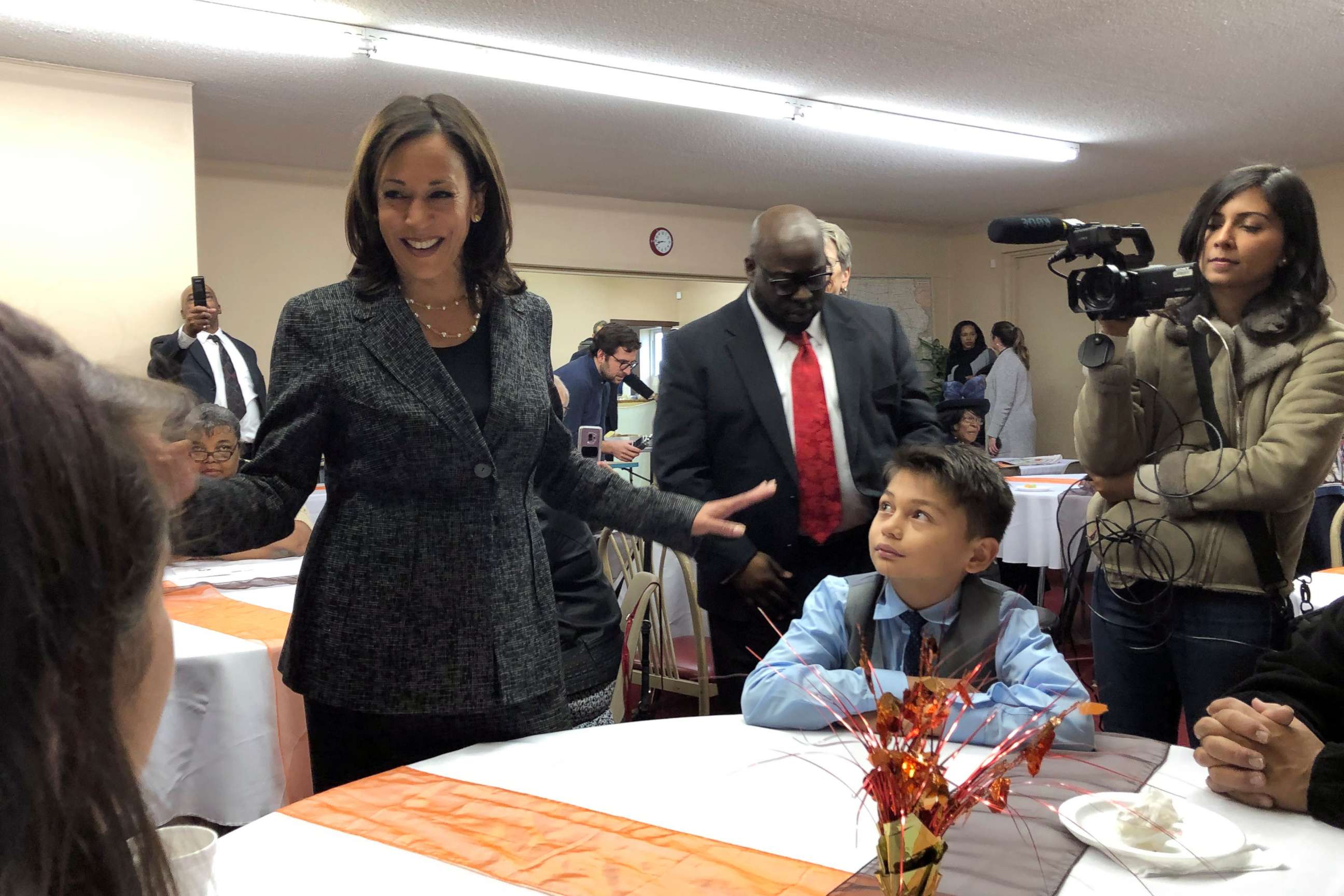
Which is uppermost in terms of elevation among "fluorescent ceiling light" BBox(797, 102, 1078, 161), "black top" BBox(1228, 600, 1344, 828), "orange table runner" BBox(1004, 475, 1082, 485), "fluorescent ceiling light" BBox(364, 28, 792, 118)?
"fluorescent ceiling light" BBox(797, 102, 1078, 161)

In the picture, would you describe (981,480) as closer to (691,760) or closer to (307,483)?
(691,760)

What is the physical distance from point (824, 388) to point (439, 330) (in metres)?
1.03

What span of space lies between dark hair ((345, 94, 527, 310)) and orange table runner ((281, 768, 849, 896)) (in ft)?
2.42

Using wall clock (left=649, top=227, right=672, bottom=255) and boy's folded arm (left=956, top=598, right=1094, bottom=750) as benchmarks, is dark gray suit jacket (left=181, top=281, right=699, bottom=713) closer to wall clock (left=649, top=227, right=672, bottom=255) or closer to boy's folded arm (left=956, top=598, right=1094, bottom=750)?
boy's folded arm (left=956, top=598, right=1094, bottom=750)

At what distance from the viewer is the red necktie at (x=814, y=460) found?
2191 millimetres

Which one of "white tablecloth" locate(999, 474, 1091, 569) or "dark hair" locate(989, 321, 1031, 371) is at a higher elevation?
"dark hair" locate(989, 321, 1031, 371)

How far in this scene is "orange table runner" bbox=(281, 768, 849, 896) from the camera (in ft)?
3.07

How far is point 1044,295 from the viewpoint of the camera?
35.1 feet

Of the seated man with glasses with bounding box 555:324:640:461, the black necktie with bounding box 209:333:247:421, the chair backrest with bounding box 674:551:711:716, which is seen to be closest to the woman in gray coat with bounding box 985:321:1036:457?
the seated man with glasses with bounding box 555:324:640:461

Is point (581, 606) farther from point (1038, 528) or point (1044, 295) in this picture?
point (1044, 295)

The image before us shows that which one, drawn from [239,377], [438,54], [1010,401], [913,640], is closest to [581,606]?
[913,640]

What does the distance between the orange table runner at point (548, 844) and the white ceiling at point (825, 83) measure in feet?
13.7

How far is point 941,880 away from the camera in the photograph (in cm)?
93

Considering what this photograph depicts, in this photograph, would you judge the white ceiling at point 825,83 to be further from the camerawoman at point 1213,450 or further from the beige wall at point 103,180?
the camerawoman at point 1213,450
